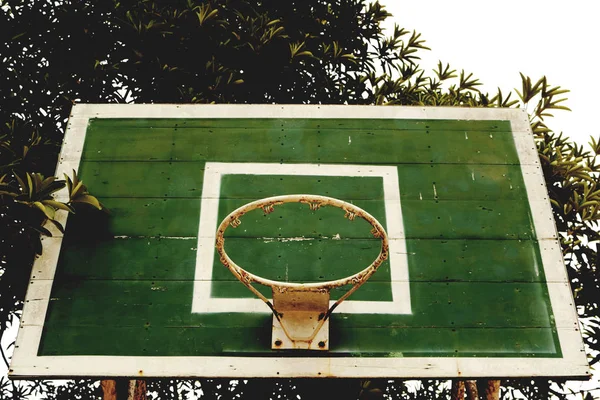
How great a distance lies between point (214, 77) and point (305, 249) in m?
3.85

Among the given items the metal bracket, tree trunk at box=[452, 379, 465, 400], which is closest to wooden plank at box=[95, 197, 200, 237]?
the metal bracket

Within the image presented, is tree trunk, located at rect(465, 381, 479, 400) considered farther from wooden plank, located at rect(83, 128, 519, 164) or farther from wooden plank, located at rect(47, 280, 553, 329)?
wooden plank, located at rect(83, 128, 519, 164)

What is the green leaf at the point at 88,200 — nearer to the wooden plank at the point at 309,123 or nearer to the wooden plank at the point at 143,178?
the wooden plank at the point at 143,178

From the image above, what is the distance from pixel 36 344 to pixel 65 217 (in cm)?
106

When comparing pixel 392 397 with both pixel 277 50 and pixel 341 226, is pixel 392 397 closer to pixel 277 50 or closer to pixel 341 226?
pixel 341 226

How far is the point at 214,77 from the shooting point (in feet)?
24.1

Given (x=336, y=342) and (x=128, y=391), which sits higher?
(x=128, y=391)

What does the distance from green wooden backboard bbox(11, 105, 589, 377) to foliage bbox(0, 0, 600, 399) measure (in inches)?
78.4

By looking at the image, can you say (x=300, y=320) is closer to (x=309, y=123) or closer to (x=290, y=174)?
(x=290, y=174)

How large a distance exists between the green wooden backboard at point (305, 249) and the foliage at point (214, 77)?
1.99 metres

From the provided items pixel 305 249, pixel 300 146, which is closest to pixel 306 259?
pixel 305 249

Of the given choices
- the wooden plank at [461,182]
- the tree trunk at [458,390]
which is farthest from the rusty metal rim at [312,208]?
the tree trunk at [458,390]

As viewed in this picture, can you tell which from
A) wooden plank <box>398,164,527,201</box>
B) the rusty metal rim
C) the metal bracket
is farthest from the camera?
wooden plank <box>398,164,527,201</box>

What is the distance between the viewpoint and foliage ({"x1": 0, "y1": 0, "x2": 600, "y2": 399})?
6422 millimetres
